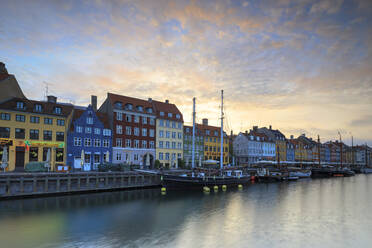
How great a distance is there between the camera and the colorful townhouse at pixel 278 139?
119250 mm

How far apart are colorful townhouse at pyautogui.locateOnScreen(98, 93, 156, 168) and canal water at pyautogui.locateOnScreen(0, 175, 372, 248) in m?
22.5

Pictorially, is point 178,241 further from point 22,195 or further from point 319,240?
point 22,195

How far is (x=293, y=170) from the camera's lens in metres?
86.4

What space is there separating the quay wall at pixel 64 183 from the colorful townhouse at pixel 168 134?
20702mm

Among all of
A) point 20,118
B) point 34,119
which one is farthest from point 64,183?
point 20,118

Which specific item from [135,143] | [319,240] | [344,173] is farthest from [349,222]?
[344,173]

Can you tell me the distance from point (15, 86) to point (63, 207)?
3349 cm

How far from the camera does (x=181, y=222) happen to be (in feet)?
85.6

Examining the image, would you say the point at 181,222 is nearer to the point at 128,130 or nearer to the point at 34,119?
the point at 34,119

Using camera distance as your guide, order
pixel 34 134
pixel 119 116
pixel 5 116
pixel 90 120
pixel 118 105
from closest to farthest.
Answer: pixel 5 116
pixel 34 134
pixel 90 120
pixel 119 116
pixel 118 105

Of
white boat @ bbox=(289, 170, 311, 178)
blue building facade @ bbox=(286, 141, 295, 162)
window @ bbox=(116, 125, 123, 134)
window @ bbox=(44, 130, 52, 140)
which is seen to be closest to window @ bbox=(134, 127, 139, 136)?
window @ bbox=(116, 125, 123, 134)

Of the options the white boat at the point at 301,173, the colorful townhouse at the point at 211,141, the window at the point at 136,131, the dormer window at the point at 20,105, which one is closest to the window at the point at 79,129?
the dormer window at the point at 20,105

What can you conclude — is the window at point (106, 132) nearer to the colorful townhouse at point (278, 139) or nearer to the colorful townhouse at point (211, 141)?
the colorful townhouse at point (211, 141)

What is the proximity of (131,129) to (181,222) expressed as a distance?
40.2 meters
